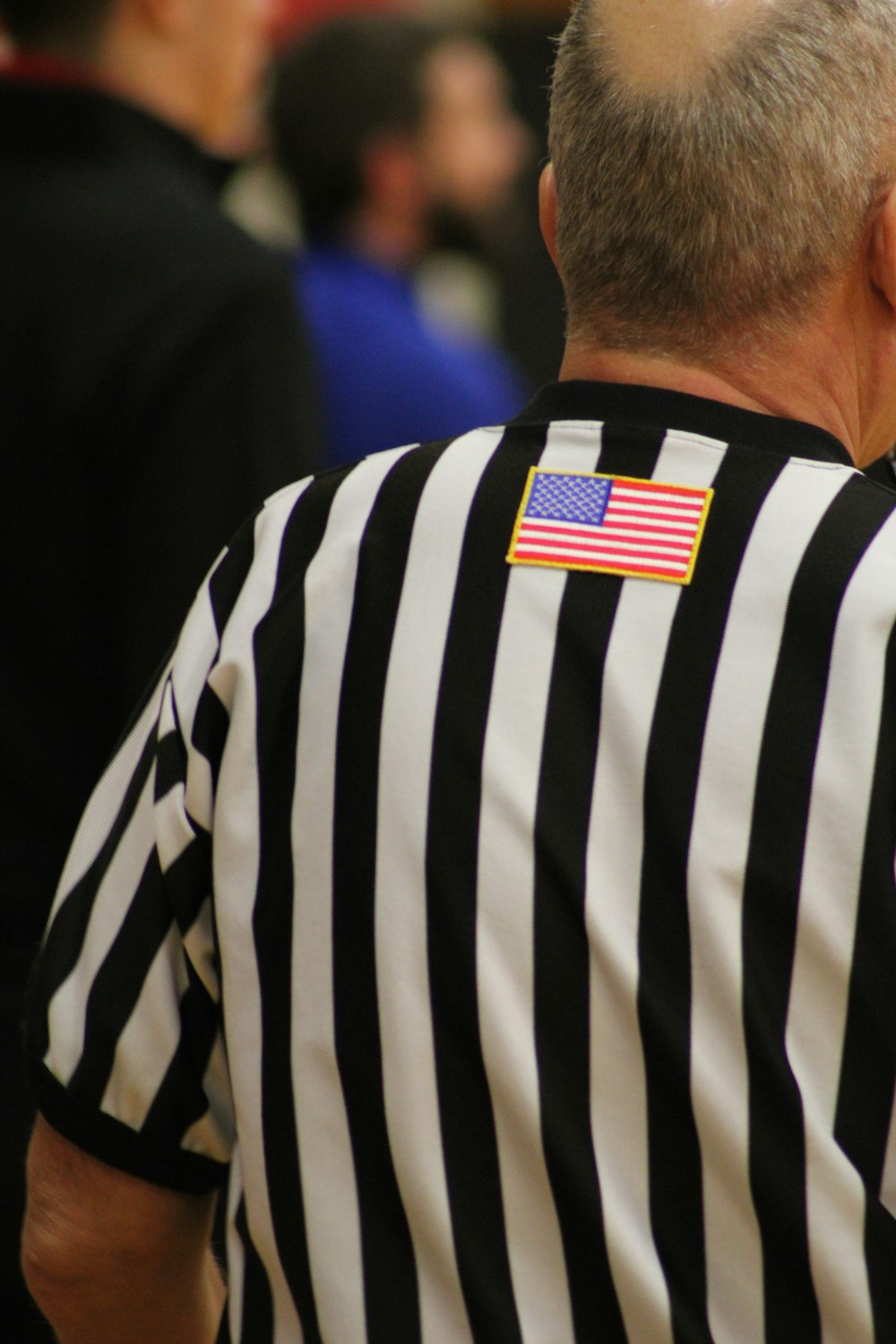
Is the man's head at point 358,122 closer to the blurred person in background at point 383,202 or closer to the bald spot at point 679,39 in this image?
the blurred person in background at point 383,202

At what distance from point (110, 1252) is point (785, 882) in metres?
0.52

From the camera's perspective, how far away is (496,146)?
3186 millimetres

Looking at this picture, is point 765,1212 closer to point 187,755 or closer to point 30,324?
point 187,755

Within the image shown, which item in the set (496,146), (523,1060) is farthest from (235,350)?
(496,146)

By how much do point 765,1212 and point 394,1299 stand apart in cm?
22

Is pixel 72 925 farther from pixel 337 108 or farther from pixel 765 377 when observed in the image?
pixel 337 108

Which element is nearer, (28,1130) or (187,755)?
(187,755)

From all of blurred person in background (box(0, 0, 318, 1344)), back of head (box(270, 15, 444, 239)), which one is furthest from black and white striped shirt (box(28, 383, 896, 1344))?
back of head (box(270, 15, 444, 239))

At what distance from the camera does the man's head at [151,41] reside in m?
1.93

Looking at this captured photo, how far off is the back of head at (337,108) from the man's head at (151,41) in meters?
0.69

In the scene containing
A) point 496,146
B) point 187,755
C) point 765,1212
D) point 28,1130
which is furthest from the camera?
point 496,146

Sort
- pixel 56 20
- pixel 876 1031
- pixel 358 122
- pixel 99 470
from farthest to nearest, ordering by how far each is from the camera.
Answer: pixel 358 122
pixel 56 20
pixel 99 470
pixel 876 1031

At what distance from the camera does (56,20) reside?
193cm

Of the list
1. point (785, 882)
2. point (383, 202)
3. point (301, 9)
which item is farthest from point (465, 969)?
point (301, 9)
